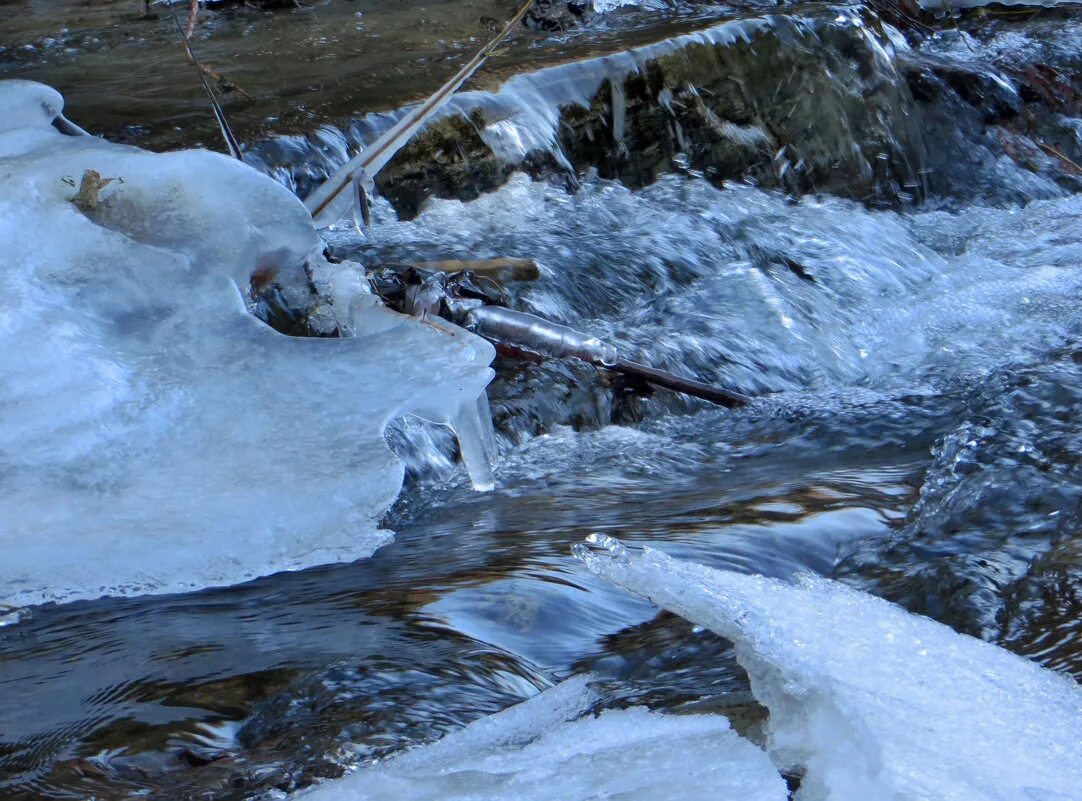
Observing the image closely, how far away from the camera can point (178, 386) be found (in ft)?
8.23

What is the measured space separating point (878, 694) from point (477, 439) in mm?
1275

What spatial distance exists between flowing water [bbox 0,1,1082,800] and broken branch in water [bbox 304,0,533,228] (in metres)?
0.21

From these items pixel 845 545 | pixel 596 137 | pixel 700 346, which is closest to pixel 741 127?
pixel 596 137

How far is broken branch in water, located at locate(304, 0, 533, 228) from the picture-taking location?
3447 mm

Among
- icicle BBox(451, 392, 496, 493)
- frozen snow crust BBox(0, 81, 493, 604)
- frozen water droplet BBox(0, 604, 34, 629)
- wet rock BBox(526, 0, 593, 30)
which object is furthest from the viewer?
wet rock BBox(526, 0, 593, 30)

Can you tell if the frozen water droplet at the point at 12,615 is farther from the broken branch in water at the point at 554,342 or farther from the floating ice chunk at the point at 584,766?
the broken branch in water at the point at 554,342

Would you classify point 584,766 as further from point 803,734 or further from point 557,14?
point 557,14

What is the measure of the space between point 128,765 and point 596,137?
3848 millimetres

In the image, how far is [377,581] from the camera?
6.97 ft

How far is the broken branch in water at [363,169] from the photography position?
Result: 11.3 ft

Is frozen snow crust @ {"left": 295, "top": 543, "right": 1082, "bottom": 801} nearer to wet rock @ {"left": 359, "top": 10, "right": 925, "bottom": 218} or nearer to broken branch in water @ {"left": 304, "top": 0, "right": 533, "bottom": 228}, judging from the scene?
broken branch in water @ {"left": 304, "top": 0, "right": 533, "bottom": 228}

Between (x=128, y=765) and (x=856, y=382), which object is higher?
(x=128, y=765)

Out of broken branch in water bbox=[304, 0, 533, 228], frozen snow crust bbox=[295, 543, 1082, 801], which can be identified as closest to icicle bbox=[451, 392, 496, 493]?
frozen snow crust bbox=[295, 543, 1082, 801]

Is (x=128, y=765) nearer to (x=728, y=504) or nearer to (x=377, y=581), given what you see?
(x=377, y=581)
